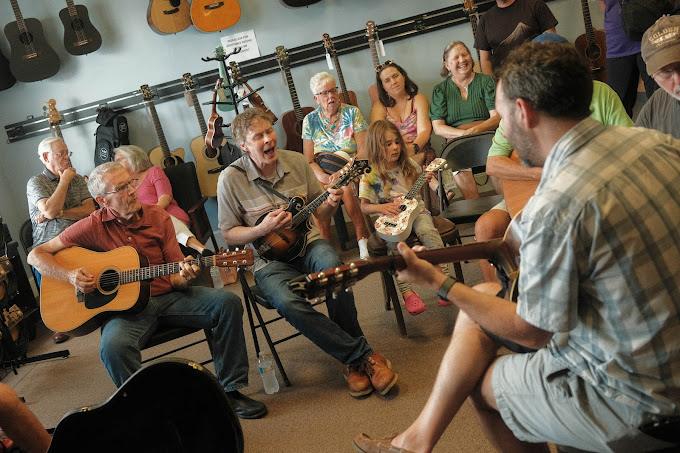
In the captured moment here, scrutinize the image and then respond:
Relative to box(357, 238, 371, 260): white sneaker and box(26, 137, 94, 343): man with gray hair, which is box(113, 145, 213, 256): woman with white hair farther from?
box(357, 238, 371, 260): white sneaker

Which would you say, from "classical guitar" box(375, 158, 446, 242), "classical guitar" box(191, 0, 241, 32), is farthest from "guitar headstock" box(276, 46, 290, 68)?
"classical guitar" box(375, 158, 446, 242)

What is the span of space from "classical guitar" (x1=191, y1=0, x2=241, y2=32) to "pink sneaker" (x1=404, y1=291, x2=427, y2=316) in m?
2.94

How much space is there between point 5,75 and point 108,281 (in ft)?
11.1

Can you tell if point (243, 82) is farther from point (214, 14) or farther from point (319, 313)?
point (319, 313)

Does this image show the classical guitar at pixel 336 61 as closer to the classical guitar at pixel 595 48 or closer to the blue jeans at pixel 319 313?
the classical guitar at pixel 595 48

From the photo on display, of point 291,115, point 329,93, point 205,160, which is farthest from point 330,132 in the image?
point 205,160

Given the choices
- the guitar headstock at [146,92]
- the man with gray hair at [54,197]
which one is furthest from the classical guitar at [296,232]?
the guitar headstock at [146,92]

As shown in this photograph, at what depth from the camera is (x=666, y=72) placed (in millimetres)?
2172

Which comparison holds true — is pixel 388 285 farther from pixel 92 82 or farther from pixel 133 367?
pixel 92 82

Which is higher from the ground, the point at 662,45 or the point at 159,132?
the point at 159,132

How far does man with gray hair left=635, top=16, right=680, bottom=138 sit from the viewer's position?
2.11 m

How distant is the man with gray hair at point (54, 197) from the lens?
→ 418 cm

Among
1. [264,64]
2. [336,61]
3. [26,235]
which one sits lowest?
[26,235]

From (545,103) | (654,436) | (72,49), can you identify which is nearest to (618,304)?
(654,436)
